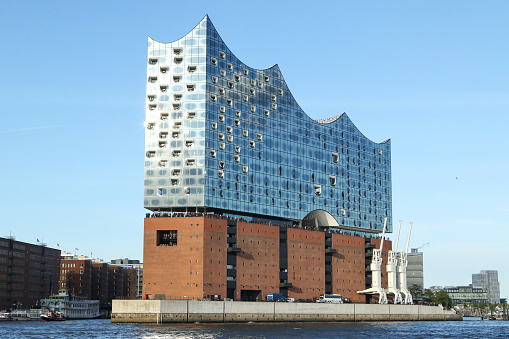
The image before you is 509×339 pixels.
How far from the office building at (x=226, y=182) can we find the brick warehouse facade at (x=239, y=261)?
213 millimetres

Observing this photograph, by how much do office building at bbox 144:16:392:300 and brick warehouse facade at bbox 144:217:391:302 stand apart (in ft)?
0.70

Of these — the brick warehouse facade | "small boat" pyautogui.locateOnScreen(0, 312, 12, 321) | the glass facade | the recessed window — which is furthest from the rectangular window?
"small boat" pyautogui.locateOnScreen(0, 312, 12, 321)

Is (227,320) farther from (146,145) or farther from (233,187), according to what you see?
(146,145)

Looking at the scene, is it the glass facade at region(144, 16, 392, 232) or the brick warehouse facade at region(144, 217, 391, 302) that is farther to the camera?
the glass facade at region(144, 16, 392, 232)

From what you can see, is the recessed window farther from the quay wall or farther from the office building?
the quay wall

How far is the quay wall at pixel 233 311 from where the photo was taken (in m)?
140

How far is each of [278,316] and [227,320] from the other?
1376 centimetres

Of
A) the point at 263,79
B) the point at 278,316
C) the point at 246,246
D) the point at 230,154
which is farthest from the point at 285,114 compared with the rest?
the point at 278,316

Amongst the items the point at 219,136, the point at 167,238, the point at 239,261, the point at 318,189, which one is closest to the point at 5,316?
the point at 167,238

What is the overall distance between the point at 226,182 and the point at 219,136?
9459mm

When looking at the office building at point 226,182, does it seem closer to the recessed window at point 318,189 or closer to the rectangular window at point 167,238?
the rectangular window at point 167,238

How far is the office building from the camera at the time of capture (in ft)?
480

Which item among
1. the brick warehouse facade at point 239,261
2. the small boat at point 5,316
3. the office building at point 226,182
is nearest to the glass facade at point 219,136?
the office building at point 226,182

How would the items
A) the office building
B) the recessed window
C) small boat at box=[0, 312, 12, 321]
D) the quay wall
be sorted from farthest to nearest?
1. small boat at box=[0, 312, 12, 321]
2. the recessed window
3. the office building
4. the quay wall
